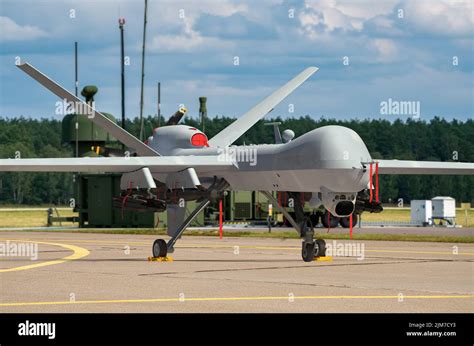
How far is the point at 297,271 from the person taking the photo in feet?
70.4

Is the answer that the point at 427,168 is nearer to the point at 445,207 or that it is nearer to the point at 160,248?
the point at 160,248

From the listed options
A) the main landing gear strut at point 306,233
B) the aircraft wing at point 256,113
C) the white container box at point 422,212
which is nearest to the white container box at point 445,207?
the white container box at point 422,212

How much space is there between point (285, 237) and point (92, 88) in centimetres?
2105

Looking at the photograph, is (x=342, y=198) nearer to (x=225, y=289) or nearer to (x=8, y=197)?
(x=225, y=289)

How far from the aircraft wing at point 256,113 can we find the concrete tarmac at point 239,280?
11.1ft

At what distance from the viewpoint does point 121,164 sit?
23.6 m

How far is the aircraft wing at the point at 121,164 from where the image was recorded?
2283 centimetres

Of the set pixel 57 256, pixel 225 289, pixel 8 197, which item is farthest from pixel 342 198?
pixel 8 197

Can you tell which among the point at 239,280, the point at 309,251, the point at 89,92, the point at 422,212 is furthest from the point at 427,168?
the point at 422,212

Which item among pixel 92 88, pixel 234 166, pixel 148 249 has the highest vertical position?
pixel 92 88

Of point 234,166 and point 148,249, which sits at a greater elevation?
point 234,166

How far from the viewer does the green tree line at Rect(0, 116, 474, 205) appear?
153 meters

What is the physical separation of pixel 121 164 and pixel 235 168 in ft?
9.23
